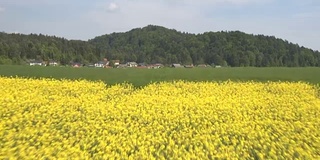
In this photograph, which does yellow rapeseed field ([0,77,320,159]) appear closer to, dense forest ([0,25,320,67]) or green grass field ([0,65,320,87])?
green grass field ([0,65,320,87])

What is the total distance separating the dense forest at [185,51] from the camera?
87875mm

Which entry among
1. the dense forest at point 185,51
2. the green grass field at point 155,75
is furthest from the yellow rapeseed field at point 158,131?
the dense forest at point 185,51

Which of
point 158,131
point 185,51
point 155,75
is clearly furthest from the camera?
point 185,51

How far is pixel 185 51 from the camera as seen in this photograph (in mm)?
104750

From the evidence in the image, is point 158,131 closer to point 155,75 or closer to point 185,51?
point 155,75

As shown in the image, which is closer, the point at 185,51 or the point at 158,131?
the point at 158,131

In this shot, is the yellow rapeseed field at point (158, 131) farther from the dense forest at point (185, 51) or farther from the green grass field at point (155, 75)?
the dense forest at point (185, 51)

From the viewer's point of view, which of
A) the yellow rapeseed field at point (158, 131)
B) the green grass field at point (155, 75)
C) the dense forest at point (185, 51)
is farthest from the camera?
the dense forest at point (185, 51)

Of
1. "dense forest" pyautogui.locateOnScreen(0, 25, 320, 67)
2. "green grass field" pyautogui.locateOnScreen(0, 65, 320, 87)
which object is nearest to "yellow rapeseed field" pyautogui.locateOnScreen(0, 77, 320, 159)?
"green grass field" pyautogui.locateOnScreen(0, 65, 320, 87)

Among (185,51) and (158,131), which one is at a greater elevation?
Answer: (185,51)

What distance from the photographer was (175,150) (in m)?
6.06

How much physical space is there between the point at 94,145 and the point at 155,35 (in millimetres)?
125147

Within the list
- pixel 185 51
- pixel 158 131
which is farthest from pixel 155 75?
pixel 185 51

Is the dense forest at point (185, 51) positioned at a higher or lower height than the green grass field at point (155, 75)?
higher
